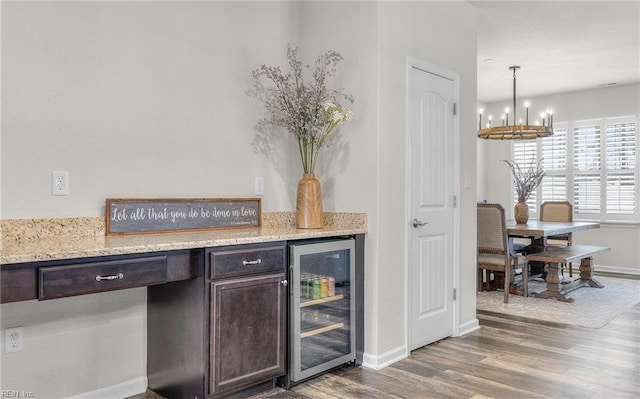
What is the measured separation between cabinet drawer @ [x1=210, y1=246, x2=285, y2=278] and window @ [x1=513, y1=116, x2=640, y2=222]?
6086mm

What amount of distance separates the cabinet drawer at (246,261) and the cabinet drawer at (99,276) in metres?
0.26

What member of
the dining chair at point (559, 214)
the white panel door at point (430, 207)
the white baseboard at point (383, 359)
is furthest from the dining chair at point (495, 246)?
the white baseboard at point (383, 359)

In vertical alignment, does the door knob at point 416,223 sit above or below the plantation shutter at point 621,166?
below

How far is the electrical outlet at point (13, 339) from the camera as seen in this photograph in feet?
7.09

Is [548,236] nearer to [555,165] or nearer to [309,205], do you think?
[555,165]

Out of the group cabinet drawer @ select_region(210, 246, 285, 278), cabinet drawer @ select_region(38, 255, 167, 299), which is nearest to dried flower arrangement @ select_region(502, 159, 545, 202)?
cabinet drawer @ select_region(210, 246, 285, 278)

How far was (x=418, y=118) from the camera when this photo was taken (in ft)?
11.0

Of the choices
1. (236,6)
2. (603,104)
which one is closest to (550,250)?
(603,104)

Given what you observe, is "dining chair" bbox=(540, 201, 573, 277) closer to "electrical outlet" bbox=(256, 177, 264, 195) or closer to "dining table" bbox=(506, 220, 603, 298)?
"dining table" bbox=(506, 220, 603, 298)

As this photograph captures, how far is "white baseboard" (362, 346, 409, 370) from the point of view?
299cm

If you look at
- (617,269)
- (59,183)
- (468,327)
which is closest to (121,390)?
(59,183)

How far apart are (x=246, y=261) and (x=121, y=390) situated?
952 mm

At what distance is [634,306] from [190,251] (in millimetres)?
4460

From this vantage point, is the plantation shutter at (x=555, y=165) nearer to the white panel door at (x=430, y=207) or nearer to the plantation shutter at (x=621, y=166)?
the plantation shutter at (x=621, y=166)
